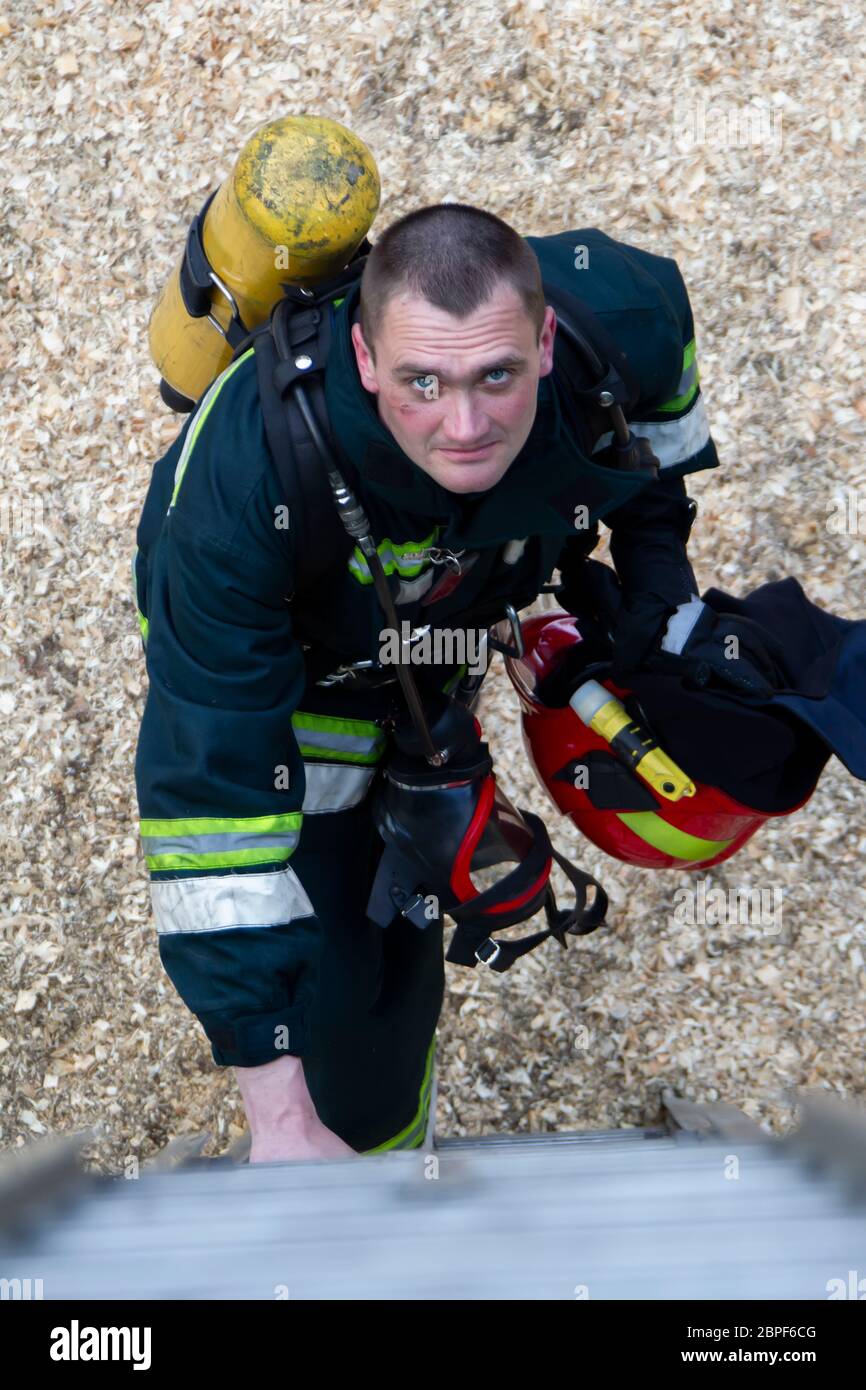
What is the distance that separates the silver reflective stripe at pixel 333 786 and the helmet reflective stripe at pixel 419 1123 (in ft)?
2.45

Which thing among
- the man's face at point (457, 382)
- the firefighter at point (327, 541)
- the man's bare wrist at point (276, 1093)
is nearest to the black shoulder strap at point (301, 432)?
the firefighter at point (327, 541)

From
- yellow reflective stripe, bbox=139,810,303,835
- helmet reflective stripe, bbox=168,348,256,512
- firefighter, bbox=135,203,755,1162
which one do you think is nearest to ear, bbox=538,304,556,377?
firefighter, bbox=135,203,755,1162

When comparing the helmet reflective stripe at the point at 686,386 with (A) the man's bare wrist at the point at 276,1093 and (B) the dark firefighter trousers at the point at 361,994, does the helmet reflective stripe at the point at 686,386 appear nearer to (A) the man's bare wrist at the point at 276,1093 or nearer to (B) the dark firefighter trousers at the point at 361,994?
(B) the dark firefighter trousers at the point at 361,994

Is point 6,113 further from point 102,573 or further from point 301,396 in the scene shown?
point 301,396

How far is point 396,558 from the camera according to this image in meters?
2.18

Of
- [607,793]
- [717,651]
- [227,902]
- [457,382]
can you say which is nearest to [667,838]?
[607,793]

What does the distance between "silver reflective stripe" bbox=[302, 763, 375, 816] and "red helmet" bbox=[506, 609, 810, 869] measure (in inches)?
15.8

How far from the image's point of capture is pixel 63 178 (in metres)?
4.66

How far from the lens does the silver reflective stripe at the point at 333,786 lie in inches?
105

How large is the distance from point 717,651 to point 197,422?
1.12m

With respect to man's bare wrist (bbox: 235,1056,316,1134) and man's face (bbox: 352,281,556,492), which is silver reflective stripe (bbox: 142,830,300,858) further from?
man's face (bbox: 352,281,556,492)

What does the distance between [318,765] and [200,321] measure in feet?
3.11

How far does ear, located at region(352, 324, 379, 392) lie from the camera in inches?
78.0

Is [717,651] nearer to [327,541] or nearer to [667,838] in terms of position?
[667,838]
